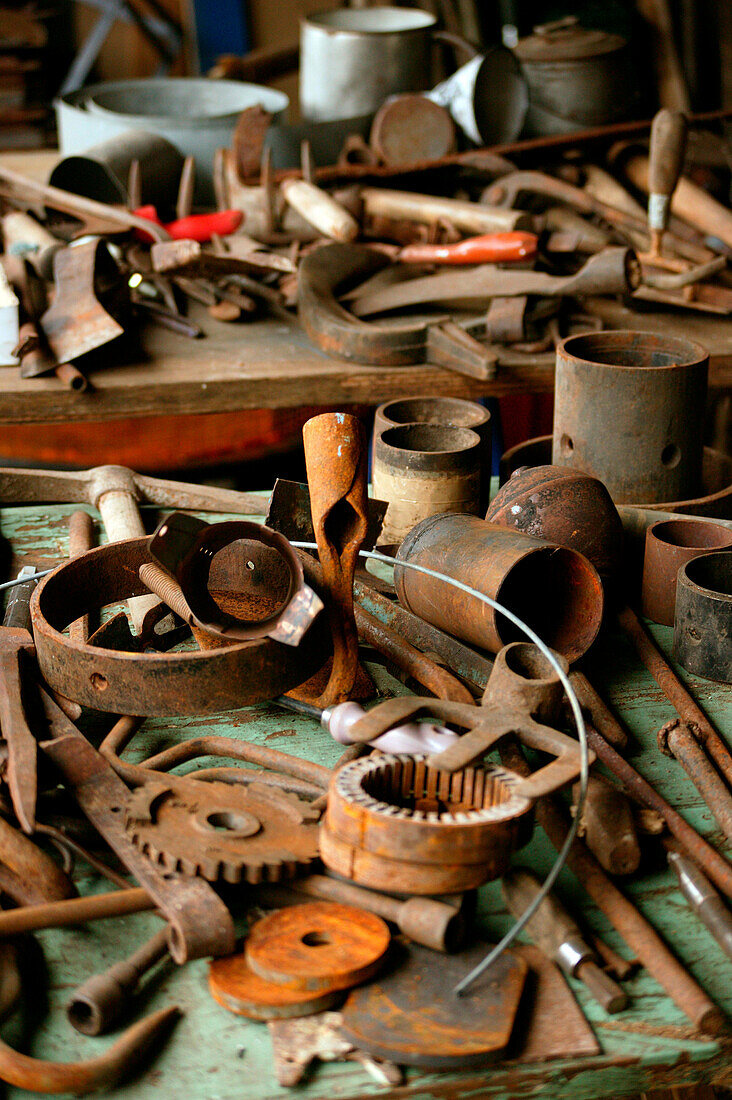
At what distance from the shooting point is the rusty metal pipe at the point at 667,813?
968mm

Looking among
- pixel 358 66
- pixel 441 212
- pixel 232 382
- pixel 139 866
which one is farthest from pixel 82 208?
pixel 139 866

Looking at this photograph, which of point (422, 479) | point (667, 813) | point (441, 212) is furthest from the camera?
point (441, 212)

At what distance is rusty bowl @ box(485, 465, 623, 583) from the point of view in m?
1.39

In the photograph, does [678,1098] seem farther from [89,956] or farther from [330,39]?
[330,39]

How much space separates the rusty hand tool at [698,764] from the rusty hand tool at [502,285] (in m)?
1.29

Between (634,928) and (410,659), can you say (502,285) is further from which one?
(634,928)

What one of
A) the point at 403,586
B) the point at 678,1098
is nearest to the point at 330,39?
the point at 403,586

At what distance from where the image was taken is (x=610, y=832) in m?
0.97

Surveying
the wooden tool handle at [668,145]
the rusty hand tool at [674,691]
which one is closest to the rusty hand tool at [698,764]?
the rusty hand tool at [674,691]

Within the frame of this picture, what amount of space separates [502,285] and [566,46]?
140 centimetres

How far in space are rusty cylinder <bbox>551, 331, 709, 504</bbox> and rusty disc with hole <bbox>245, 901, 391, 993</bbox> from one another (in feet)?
2.98

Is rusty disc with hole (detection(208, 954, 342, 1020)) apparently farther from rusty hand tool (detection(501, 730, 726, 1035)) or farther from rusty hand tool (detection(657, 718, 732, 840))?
rusty hand tool (detection(657, 718, 732, 840))

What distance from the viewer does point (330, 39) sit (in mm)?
3453

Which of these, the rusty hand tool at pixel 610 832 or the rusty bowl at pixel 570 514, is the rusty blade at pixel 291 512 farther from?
the rusty hand tool at pixel 610 832
